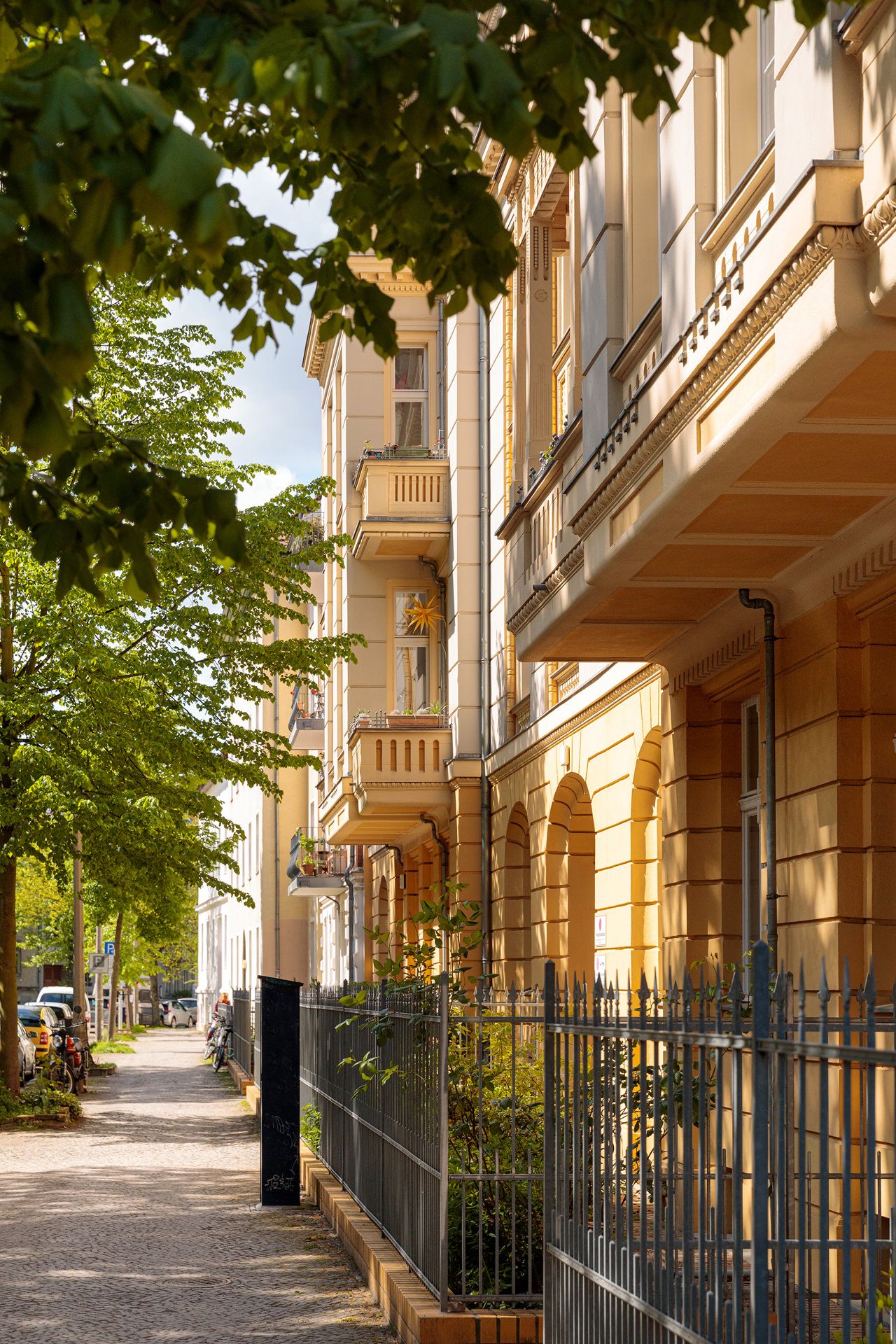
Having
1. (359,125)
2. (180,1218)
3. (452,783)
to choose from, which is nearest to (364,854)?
(452,783)

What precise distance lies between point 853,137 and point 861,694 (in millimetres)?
4027

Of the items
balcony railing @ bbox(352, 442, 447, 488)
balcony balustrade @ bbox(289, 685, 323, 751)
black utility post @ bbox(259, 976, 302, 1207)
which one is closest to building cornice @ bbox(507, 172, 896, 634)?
black utility post @ bbox(259, 976, 302, 1207)

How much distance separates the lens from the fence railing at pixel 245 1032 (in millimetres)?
30312

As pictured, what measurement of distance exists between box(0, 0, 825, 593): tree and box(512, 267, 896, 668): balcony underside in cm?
232

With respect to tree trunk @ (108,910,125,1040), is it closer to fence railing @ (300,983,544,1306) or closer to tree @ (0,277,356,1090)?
tree @ (0,277,356,1090)

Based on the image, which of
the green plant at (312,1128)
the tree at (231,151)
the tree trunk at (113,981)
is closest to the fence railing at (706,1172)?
the tree at (231,151)

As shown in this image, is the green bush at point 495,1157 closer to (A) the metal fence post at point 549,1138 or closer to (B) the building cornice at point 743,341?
(A) the metal fence post at point 549,1138

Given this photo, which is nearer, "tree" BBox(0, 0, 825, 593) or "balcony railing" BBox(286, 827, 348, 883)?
"tree" BBox(0, 0, 825, 593)

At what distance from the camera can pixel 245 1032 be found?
33688 mm

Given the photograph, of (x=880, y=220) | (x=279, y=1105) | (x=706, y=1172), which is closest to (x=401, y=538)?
(x=279, y=1105)

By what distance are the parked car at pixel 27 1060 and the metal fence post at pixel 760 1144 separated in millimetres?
25003

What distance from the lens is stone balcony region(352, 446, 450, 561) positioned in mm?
25328

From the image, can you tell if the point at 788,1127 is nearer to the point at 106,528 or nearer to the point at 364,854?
the point at 106,528

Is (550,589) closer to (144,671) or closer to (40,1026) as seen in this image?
(144,671)
